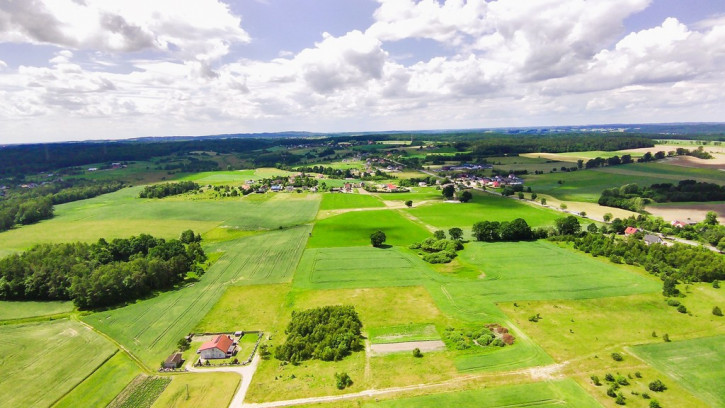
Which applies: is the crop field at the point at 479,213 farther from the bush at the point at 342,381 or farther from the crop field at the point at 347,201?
the bush at the point at 342,381

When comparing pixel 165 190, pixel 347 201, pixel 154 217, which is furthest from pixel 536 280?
pixel 165 190

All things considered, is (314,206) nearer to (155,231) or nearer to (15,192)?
(155,231)

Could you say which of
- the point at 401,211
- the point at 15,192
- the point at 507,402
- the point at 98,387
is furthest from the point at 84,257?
the point at 15,192

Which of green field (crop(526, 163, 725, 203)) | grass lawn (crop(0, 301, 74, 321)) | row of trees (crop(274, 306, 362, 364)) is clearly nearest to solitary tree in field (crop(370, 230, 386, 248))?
row of trees (crop(274, 306, 362, 364))

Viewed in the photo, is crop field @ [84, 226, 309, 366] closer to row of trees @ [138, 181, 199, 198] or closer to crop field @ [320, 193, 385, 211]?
crop field @ [320, 193, 385, 211]

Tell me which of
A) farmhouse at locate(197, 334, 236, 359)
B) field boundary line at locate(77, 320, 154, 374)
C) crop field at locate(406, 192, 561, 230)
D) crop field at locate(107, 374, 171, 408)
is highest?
crop field at locate(406, 192, 561, 230)

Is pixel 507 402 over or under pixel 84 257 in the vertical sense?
under

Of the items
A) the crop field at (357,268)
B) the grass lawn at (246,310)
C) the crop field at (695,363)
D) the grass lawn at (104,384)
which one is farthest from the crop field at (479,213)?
the grass lawn at (104,384)
